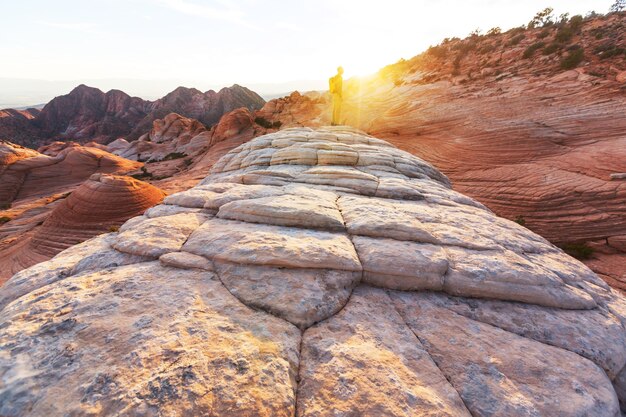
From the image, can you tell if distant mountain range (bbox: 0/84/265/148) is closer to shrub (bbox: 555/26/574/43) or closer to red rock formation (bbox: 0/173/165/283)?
red rock formation (bbox: 0/173/165/283)

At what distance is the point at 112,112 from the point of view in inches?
3152

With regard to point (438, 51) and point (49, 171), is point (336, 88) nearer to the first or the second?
point (438, 51)

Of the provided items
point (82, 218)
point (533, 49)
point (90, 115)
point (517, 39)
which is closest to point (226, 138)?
point (82, 218)

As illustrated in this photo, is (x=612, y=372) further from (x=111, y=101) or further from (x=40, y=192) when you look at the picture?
(x=111, y=101)

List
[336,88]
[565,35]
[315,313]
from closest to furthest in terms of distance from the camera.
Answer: [315,313], [565,35], [336,88]

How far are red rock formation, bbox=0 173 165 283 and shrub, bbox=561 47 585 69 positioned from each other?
31.9 m

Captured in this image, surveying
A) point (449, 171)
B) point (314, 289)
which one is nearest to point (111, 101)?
point (449, 171)

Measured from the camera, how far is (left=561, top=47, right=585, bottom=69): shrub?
20.2m

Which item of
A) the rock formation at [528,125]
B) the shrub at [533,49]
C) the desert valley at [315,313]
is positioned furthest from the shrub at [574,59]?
the desert valley at [315,313]

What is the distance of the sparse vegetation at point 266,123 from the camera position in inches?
1426

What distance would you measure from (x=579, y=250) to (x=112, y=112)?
10476 cm

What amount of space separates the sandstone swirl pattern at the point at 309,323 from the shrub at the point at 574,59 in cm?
2397

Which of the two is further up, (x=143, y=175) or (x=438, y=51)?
(x=438, y=51)

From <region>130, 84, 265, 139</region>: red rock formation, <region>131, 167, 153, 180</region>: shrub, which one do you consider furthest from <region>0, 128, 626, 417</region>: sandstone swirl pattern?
<region>130, 84, 265, 139</region>: red rock formation
